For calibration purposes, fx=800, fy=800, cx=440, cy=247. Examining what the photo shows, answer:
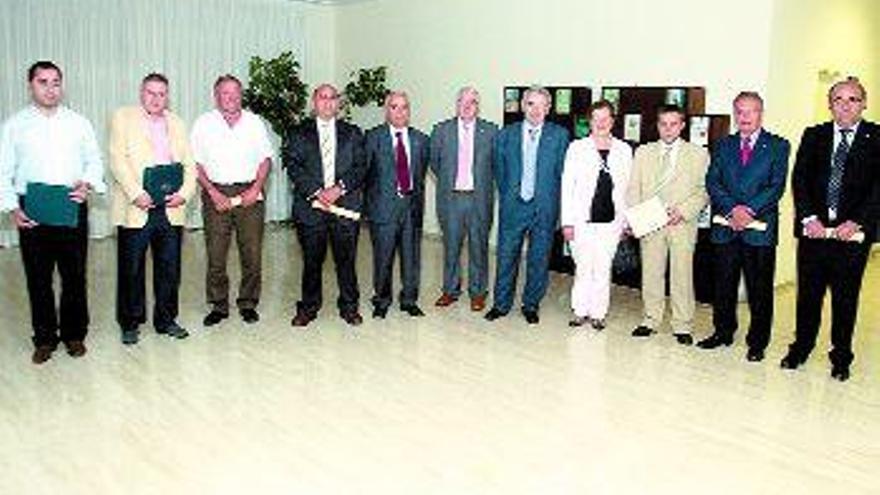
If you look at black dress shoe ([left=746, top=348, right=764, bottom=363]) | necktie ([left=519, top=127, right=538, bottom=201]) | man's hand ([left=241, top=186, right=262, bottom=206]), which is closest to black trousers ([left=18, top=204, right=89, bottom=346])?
man's hand ([left=241, top=186, right=262, bottom=206])

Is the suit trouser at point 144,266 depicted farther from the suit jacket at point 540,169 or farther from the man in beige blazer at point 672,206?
the man in beige blazer at point 672,206

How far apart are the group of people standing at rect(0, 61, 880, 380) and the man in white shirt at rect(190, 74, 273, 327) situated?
1 centimetres

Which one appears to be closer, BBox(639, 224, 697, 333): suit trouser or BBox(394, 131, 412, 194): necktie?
BBox(639, 224, 697, 333): suit trouser

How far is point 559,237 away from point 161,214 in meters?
3.41

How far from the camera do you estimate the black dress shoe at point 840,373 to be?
4.37 m

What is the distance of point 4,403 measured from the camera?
3.81 metres

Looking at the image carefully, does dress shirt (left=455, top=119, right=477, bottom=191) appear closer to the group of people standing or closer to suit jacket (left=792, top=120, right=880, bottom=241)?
the group of people standing

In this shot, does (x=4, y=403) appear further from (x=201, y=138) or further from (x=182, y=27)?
(x=182, y=27)

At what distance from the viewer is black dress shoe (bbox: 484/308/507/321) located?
5.54m

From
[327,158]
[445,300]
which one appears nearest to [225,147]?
[327,158]

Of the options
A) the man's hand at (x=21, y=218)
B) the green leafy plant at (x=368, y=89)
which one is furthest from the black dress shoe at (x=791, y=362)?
the green leafy plant at (x=368, y=89)

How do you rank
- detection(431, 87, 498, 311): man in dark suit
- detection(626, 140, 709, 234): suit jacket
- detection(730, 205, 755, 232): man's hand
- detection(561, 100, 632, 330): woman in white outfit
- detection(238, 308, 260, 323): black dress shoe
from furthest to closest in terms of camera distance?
detection(431, 87, 498, 311): man in dark suit < detection(238, 308, 260, 323): black dress shoe < detection(561, 100, 632, 330): woman in white outfit < detection(626, 140, 709, 234): suit jacket < detection(730, 205, 755, 232): man's hand

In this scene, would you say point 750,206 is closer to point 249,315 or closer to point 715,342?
point 715,342

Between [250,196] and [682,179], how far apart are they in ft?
8.95
